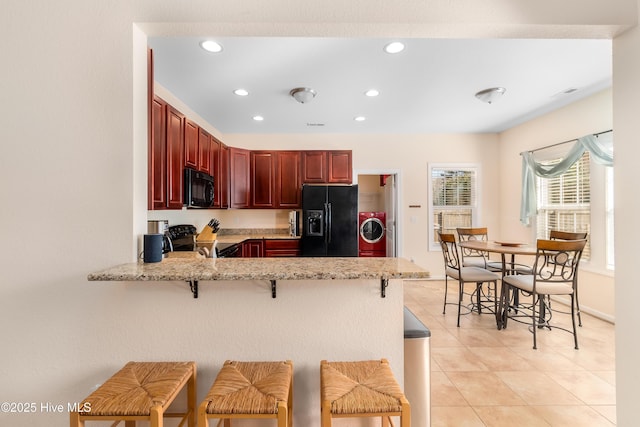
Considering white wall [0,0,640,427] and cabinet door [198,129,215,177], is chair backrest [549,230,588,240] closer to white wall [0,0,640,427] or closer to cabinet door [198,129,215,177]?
white wall [0,0,640,427]

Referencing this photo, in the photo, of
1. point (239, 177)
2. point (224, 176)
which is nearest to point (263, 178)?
point (239, 177)

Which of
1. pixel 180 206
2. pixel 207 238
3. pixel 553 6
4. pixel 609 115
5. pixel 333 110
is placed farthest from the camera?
pixel 333 110

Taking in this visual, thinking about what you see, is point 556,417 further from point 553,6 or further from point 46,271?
point 46,271

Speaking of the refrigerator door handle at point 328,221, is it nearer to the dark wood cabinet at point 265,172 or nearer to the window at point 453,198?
the dark wood cabinet at point 265,172

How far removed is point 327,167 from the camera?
454 centimetres

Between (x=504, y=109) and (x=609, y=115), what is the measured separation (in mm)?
1022

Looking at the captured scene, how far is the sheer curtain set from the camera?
310 centimetres

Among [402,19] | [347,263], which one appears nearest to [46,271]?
[347,263]

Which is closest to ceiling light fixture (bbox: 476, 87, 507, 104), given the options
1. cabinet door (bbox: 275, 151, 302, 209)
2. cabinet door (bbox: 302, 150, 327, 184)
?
cabinet door (bbox: 302, 150, 327, 184)

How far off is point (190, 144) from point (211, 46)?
92 cm

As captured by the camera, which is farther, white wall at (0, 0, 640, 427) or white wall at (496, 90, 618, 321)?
white wall at (496, 90, 618, 321)

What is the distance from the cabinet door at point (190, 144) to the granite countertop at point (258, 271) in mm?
1547

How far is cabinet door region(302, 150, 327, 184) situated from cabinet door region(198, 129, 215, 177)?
1525 millimetres

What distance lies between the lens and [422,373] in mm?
1438
